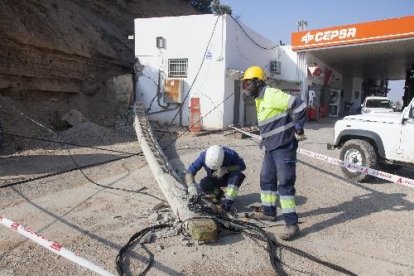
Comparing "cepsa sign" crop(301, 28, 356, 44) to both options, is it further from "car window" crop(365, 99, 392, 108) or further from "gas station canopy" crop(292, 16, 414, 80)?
"car window" crop(365, 99, 392, 108)

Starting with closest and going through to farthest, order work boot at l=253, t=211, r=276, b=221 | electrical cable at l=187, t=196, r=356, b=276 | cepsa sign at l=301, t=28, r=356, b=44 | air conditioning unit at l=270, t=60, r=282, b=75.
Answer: electrical cable at l=187, t=196, r=356, b=276
work boot at l=253, t=211, r=276, b=221
cepsa sign at l=301, t=28, r=356, b=44
air conditioning unit at l=270, t=60, r=282, b=75

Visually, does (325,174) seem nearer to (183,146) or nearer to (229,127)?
(183,146)

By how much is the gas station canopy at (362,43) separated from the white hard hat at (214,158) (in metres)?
14.0

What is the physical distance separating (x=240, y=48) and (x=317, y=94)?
28.8 feet

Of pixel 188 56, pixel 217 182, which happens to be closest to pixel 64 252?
pixel 217 182

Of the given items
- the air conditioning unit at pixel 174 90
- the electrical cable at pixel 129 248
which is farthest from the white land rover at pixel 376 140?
the air conditioning unit at pixel 174 90

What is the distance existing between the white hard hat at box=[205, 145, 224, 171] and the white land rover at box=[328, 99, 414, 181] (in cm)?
363

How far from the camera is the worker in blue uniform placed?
5.08 m

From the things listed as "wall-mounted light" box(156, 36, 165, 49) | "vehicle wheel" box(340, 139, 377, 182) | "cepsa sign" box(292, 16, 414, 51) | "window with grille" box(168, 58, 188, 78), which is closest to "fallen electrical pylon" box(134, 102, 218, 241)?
"vehicle wheel" box(340, 139, 377, 182)

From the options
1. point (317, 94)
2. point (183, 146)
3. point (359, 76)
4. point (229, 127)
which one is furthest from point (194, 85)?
point (359, 76)

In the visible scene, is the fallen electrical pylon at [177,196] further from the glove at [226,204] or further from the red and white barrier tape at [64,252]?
the red and white barrier tape at [64,252]

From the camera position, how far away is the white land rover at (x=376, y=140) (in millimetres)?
7453

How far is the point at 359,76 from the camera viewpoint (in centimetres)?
3628

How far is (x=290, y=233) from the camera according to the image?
16.2 ft
